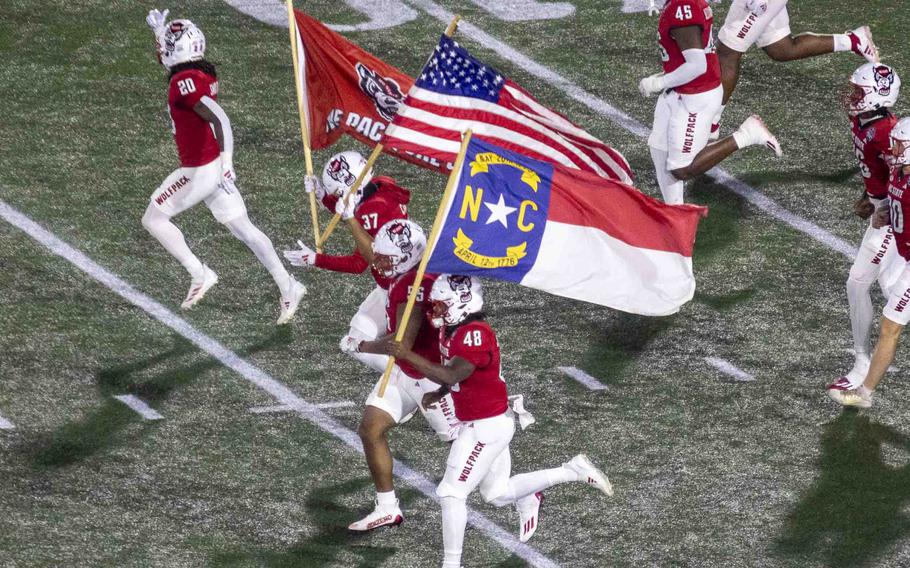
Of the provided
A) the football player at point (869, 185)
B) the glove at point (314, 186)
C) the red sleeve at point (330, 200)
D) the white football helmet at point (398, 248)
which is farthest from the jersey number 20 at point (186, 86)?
the football player at point (869, 185)

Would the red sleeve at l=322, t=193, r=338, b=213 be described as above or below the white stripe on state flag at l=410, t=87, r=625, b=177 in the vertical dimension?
below

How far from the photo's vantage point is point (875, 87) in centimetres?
1045

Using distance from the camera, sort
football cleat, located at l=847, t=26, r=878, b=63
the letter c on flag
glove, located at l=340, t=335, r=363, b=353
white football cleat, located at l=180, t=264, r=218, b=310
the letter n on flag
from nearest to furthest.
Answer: the letter n on flag < the letter c on flag < glove, located at l=340, t=335, r=363, b=353 < white football cleat, located at l=180, t=264, r=218, b=310 < football cleat, located at l=847, t=26, r=878, b=63

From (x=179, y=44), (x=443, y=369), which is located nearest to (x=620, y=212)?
(x=443, y=369)

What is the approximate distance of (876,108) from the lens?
10.5m

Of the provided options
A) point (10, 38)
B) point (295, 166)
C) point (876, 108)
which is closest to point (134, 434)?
point (295, 166)

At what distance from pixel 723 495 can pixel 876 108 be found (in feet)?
8.80

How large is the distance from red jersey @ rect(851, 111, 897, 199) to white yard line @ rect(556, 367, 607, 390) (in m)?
2.06

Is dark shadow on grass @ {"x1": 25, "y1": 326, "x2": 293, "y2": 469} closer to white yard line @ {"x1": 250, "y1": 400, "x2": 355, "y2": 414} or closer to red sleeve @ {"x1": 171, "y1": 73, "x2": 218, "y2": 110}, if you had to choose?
white yard line @ {"x1": 250, "y1": 400, "x2": 355, "y2": 414}

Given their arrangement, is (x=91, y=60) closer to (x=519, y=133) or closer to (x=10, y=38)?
(x=10, y=38)

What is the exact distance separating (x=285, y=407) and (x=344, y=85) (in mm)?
2019

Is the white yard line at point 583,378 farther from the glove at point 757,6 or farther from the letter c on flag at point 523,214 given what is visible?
the glove at point 757,6

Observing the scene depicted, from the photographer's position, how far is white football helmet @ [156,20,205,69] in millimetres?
11062

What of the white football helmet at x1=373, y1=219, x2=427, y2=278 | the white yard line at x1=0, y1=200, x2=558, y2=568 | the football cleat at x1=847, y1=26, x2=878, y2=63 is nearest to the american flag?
the white football helmet at x1=373, y1=219, x2=427, y2=278
